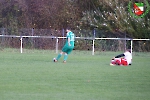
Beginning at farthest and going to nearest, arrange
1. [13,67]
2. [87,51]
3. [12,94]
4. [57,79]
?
[87,51] → [13,67] → [57,79] → [12,94]

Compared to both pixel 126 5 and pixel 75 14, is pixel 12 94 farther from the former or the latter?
Answer: pixel 75 14

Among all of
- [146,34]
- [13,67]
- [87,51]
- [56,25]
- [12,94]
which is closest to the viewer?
[12,94]

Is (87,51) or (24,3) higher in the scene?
(24,3)

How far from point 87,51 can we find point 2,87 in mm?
24793

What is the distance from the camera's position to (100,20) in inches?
1816

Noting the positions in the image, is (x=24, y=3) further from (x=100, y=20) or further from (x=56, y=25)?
(x=100, y=20)

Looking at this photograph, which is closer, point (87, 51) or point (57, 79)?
point (57, 79)

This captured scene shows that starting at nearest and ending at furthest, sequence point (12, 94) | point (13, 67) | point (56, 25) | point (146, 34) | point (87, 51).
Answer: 1. point (12, 94)
2. point (13, 67)
3. point (87, 51)
4. point (146, 34)
5. point (56, 25)

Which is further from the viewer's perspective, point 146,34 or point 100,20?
point 100,20

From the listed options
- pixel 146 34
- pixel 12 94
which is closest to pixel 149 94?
pixel 12 94

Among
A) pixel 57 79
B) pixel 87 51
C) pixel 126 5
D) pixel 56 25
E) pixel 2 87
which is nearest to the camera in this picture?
pixel 2 87

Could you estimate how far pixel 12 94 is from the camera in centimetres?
1326

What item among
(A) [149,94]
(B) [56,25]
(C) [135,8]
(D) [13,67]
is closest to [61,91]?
(A) [149,94]

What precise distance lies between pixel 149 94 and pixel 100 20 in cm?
3247
